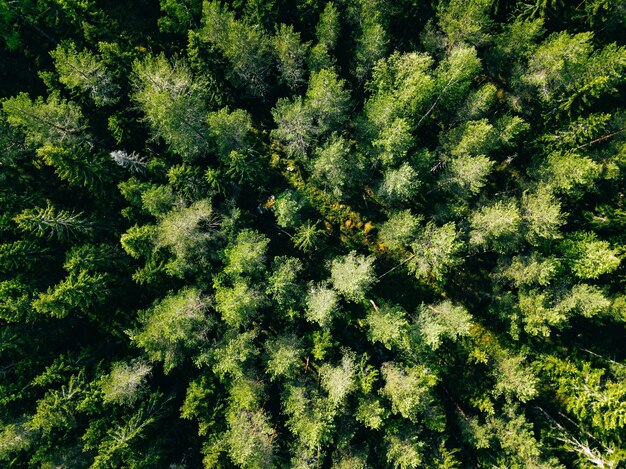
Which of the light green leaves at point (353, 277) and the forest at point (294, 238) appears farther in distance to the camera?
the light green leaves at point (353, 277)

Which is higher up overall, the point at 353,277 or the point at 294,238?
the point at 294,238

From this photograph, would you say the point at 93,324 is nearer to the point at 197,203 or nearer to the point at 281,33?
the point at 197,203

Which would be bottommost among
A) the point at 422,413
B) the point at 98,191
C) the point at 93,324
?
the point at 422,413

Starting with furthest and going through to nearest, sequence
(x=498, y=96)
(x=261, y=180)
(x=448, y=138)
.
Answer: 1. (x=498, y=96)
2. (x=261, y=180)
3. (x=448, y=138)

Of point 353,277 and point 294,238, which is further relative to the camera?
point 294,238

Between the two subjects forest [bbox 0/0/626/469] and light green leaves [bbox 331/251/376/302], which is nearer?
forest [bbox 0/0/626/469]

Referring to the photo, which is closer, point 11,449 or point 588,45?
point 11,449

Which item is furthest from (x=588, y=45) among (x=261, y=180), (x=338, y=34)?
(x=261, y=180)

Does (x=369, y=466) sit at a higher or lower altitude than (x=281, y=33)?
lower
